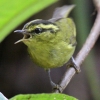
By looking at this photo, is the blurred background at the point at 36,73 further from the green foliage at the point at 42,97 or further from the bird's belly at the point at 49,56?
the green foliage at the point at 42,97

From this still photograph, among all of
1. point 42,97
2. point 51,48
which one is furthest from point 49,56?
point 42,97

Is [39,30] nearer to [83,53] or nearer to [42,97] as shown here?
[83,53]

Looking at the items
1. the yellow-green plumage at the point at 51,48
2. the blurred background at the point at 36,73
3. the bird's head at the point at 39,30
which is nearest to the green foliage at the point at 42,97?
the bird's head at the point at 39,30

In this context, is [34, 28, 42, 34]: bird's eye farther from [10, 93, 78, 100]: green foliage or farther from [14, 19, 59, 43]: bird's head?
[10, 93, 78, 100]: green foliage

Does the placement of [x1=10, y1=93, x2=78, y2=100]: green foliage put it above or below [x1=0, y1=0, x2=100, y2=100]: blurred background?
above

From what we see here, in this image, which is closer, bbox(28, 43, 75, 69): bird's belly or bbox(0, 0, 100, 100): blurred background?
bbox(28, 43, 75, 69): bird's belly

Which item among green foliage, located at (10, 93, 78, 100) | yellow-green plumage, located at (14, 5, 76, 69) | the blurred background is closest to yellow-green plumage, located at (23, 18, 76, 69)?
yellow-green plumage, located at (14, 5, 76, 69)

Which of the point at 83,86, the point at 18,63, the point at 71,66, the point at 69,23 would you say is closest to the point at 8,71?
the point at 18,63

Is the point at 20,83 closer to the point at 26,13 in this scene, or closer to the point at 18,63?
the point at 18,63
